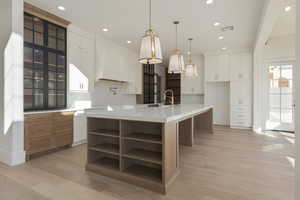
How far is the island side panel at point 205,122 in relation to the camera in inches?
188

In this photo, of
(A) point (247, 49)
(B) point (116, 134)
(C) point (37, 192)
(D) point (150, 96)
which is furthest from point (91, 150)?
(A) point (247, 49)

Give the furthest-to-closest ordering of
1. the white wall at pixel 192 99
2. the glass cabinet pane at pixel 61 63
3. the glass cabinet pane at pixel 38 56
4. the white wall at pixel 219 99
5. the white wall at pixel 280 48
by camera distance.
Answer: the white wall at pixel 192 99
the white wall at pixel 219 99
the white wall at pixel 280 48
the glass cabinet pane at pixel 61 63
the glass cabinet pane at pixel 38 56

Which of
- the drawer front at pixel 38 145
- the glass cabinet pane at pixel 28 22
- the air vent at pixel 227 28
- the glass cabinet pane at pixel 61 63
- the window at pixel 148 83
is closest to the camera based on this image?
the drawer front at pixel 38 145

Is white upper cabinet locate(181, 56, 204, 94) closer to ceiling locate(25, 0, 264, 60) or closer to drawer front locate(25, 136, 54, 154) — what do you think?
ceiling locate(25, 0, 264, 60)

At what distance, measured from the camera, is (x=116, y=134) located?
220 centimetres

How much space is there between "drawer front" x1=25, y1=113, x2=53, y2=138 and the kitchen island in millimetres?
1184

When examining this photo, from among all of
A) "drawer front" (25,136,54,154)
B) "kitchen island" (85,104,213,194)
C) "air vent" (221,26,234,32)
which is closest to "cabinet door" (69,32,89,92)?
"drawer front" (25,136,54,154)

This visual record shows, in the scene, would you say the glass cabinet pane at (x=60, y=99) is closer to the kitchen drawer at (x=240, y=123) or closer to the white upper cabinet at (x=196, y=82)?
the white upper cabinet at (x=196, y=82)

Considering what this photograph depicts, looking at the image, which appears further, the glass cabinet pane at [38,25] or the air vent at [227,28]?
the air vent at [227,28]

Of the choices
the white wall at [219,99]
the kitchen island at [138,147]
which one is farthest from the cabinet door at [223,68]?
the kitchen island at [138,147]

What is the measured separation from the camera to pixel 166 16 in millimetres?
3244

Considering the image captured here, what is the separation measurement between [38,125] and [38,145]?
0.35 metres

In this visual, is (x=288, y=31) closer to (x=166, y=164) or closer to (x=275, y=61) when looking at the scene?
(x=275, y=61)

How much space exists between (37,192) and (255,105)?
573 cm
